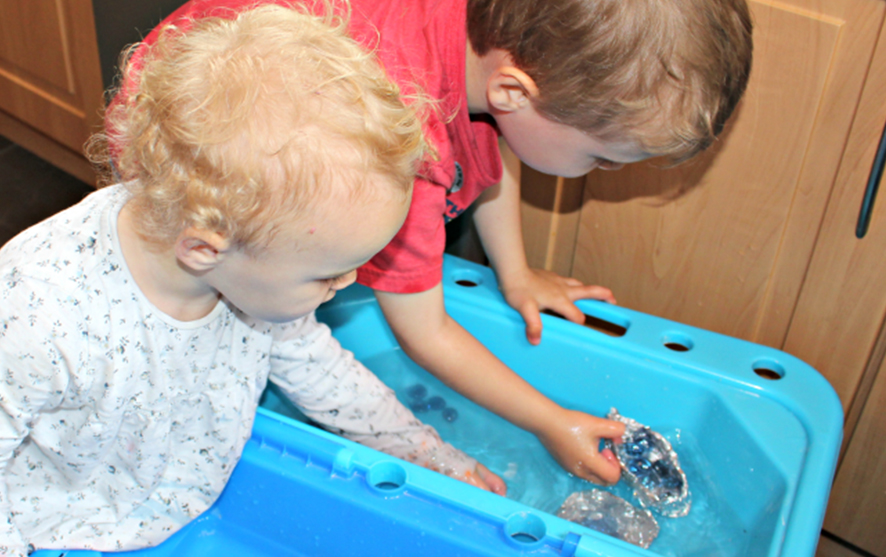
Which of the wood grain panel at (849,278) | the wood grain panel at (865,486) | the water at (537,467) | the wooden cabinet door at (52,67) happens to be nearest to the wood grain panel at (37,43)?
the wooden cabinet door at (52,67)

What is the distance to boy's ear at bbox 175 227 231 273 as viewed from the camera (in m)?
0.49

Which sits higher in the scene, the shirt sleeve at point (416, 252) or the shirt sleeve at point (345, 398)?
the shirt sleeve at point (416, 252)

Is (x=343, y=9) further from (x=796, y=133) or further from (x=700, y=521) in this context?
(x=700, y=521)

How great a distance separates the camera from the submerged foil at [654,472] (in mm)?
789

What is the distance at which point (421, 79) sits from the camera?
66 cm

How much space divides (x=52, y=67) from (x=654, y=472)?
4.02ft

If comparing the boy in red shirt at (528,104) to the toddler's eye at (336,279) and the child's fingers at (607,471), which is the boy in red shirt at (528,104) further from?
the toddler's eye at (336,279)

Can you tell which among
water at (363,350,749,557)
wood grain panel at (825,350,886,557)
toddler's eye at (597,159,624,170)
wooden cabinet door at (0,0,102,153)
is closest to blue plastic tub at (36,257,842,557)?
water at (363,350,749,557)

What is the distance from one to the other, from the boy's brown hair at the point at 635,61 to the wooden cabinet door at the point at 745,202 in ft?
0.45

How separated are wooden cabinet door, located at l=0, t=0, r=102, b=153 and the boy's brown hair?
2.83 ft

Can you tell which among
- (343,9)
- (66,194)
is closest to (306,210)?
(343,9)

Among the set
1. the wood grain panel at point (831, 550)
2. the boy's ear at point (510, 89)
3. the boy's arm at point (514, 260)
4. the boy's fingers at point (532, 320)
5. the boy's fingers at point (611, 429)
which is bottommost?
the wood grain panel at point (831, 550)

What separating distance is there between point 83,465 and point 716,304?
681 mm

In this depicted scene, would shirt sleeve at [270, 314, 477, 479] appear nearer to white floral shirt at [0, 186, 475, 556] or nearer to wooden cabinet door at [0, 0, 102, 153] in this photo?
white floral shirt at [0, 186, 475, 556]
